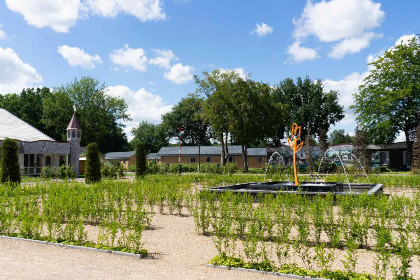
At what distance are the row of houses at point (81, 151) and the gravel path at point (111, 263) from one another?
17.7 metres

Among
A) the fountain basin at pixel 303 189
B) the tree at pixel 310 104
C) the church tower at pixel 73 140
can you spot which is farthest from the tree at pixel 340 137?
the fountain basin at pixel 303 189

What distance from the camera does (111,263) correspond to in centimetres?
626

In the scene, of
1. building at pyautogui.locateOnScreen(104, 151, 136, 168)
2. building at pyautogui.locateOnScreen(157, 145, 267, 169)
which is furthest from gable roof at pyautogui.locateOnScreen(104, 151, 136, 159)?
building at pyautogui.locateOnScreen(157, 145, 267, 169)

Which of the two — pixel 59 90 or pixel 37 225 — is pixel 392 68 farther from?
pixel 59 90

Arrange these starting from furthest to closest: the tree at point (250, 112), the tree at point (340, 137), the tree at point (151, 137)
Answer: the tree at point (340, 137)
the tree at point (151, 137)
the tree at point (250, 112)

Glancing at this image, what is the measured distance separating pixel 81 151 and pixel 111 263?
54.0 metres

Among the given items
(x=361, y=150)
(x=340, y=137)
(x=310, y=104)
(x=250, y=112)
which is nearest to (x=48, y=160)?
(x=250, y=112)

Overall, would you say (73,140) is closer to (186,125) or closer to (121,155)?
(121,155)

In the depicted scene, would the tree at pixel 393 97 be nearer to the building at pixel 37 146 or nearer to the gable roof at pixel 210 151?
the gable roof at pixel 210 151

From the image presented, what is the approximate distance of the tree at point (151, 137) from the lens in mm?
82562

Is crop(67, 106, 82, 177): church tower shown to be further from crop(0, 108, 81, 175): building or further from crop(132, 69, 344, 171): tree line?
crop(132, 69, 344, 171): tree line

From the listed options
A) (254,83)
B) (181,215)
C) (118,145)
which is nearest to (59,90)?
(118,145)

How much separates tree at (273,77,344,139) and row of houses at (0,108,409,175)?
6493mm

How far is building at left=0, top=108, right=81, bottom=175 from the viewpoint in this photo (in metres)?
36.4
